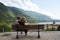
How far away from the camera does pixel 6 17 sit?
993 cm

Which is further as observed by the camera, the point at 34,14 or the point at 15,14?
the point at 34,14

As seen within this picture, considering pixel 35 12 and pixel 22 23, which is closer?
pixel 22 23

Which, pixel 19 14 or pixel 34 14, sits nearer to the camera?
pixel 19 14

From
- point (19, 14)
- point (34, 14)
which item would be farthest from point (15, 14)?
point (34, 14)

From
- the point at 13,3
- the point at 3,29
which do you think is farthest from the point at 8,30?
the point at 13,3

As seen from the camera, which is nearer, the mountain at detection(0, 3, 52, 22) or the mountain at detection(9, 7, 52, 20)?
the mountain at detection(0, 3, 52, 22)

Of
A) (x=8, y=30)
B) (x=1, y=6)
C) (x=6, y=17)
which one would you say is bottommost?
(x=8, y=30)

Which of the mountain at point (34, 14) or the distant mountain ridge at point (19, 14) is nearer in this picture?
the distant mountain ridge at point (19, 14)

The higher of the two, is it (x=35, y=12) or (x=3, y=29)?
(x=35, y=12)

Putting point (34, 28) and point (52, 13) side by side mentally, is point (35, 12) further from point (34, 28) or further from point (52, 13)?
point (34, 28)

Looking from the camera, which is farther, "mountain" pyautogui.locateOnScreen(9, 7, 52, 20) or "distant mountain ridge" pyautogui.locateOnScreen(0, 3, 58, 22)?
"mountain" pyautogui.locateOnScreen(9, 7, 52, 20)

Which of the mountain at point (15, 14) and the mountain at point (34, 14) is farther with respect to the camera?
the mountain at point (34, 14)

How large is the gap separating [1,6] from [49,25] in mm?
2904

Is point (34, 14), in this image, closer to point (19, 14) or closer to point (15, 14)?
point (19, 14)
